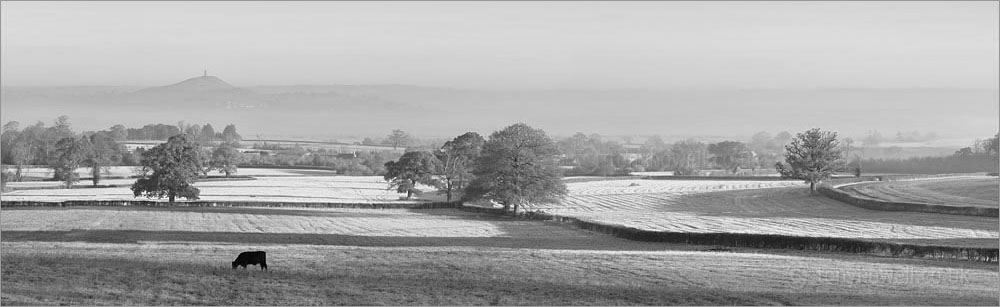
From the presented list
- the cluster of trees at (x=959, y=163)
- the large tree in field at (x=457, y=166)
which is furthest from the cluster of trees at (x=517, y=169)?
the cluster of trees at (x=959, y=163)

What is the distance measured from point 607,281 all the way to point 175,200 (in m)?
64.9

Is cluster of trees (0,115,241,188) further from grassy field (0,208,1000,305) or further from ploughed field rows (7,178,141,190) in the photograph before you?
grassy field (0,208,1000,305)

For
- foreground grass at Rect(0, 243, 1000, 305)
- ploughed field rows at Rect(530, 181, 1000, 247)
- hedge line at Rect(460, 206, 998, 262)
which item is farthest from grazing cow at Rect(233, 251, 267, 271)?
ploughed field rows at Rect(530, 181, 1000, 247)

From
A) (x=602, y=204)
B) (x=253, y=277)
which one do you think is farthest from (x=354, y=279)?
(x=602, y=204)

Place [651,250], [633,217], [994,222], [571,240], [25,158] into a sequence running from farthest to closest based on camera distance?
1. [25,158]
2. [633,217]
3. [994,222]
4. [571,240]
5. [651,250]

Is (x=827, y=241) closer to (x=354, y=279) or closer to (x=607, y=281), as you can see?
(x=607, y=281)

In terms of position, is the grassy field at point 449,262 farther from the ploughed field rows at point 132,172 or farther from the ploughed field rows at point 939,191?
the ploughed field rows at point 132,172

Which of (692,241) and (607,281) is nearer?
(607,281)

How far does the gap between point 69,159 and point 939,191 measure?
282ft

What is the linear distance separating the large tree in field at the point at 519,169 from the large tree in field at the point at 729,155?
99.6 m

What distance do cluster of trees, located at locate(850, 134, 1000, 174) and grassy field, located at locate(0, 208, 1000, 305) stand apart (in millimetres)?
98849

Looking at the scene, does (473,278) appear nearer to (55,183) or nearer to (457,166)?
(457,166)

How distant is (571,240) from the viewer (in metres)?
51.9

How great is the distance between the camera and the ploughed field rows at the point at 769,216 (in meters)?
56.3
